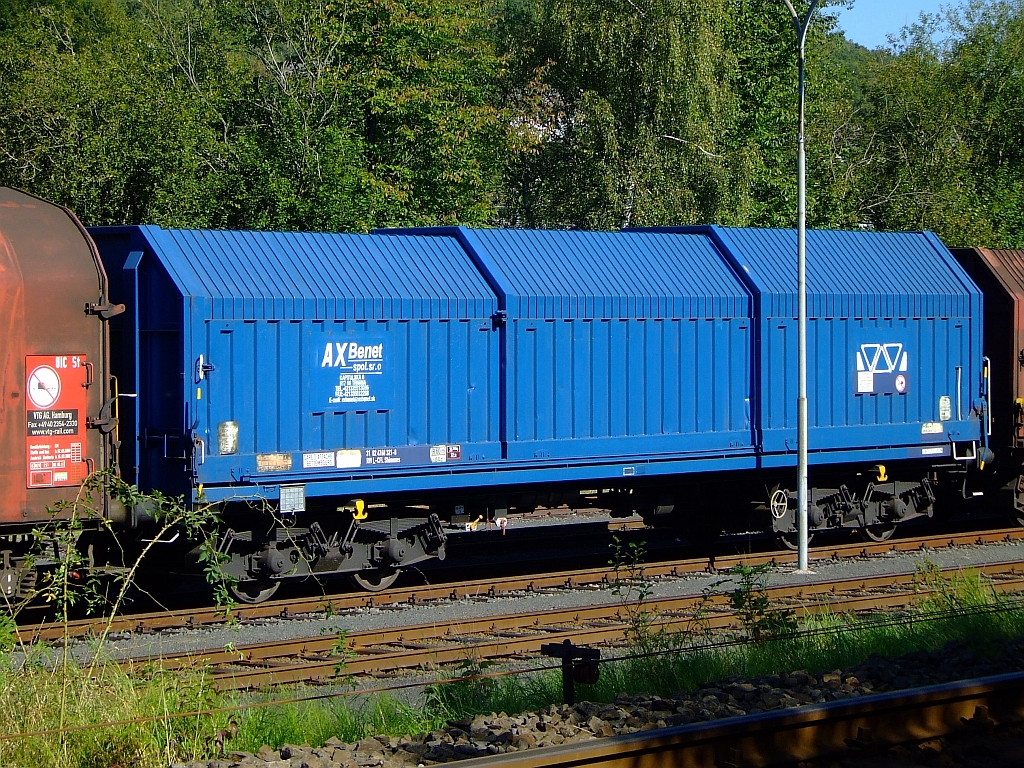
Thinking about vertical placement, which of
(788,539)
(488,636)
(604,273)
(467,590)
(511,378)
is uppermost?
(604,273)

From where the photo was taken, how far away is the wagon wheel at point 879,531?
17766 millimetres

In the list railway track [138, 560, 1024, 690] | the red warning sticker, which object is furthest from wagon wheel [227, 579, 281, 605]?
the red warning sticker

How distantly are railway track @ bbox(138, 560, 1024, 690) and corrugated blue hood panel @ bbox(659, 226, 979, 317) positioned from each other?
4.04 meters

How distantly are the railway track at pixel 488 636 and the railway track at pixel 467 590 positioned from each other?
0.50 metres

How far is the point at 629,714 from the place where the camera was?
24.7ft

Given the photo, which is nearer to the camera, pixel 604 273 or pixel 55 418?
pixel 55 418

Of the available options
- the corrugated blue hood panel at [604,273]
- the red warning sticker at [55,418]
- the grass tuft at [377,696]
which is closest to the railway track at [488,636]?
the grass tuft at [377,696]

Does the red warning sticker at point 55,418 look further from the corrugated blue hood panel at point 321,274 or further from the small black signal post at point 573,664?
the small black signal post at point 573,664

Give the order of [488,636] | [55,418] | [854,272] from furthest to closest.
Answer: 1. [854,272]
2. [488,636]
3. [55,418]

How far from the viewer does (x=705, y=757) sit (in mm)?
6664

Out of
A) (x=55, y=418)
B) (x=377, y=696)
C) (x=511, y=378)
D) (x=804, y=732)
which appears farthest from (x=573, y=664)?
(x=511, y=378)

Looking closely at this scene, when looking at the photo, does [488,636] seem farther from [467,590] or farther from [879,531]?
[879,531]

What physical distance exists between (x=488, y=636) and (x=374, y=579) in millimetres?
2860

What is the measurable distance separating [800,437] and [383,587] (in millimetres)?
5623
